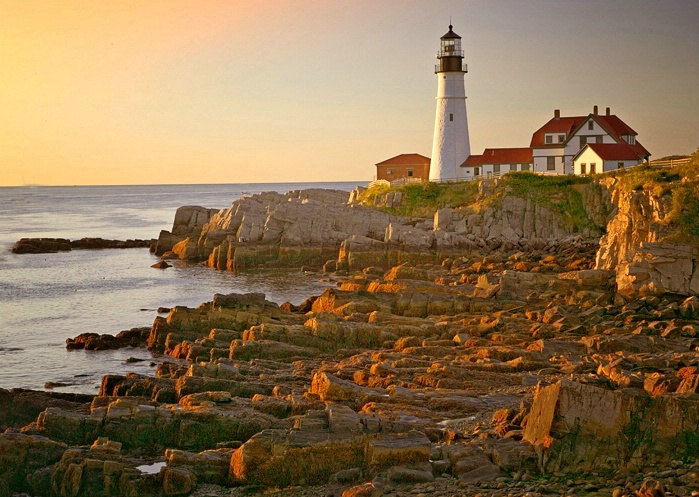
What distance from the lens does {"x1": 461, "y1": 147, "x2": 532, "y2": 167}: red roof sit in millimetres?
67062

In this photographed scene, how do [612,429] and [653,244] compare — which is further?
[653,244]

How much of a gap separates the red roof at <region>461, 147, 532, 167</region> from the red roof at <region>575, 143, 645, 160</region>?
7.29m

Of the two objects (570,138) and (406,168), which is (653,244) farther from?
(406,168)

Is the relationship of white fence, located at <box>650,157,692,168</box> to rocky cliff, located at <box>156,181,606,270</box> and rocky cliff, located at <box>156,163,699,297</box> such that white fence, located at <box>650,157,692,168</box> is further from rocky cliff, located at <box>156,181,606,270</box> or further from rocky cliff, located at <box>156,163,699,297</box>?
rocky cliff, located at <box>156,181,606,270</box>

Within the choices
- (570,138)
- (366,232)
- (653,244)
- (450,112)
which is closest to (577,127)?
(570,138)

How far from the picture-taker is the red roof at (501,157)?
67062 millimetres

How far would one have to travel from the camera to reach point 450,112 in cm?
6769

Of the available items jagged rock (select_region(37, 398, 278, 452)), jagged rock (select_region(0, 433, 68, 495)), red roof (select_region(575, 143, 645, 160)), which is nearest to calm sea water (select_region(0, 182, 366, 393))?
jagged rock (select_region(37, 398, 278, 452))

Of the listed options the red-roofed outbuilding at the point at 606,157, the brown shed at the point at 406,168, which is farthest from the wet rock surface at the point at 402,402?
the brown shed at the point at 406,168

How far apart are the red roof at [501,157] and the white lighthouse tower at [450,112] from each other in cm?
107

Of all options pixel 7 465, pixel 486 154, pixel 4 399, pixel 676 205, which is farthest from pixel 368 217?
pixel 7 465

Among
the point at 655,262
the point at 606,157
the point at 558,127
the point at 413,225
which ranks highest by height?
the point at 558,127

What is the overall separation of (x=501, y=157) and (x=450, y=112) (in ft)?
16.8

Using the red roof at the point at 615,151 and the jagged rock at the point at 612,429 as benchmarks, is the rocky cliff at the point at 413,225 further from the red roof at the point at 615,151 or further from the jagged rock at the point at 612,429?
the jagged rock at the point at 612,429
